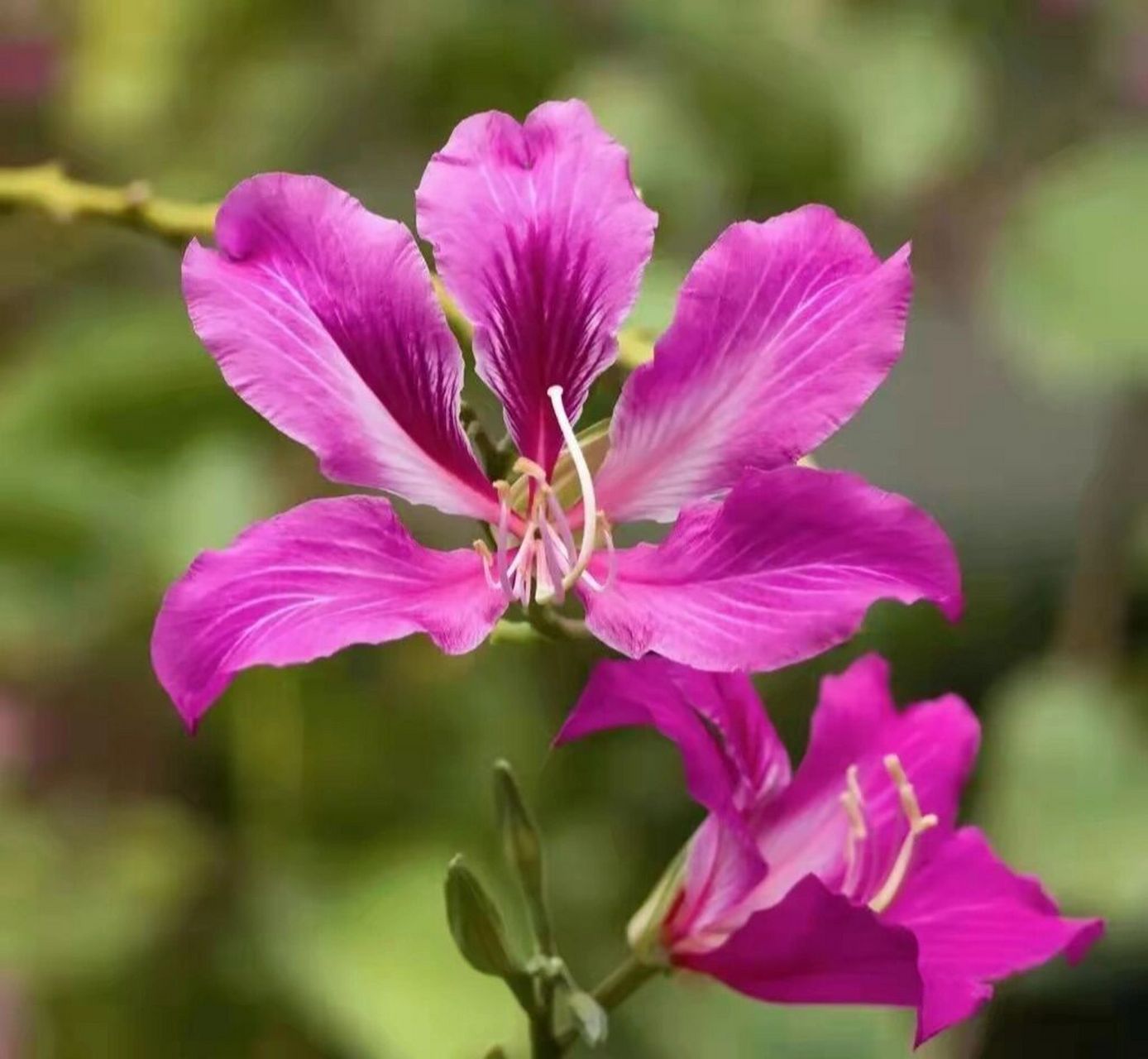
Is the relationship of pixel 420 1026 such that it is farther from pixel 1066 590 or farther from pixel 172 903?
pixel 1066 590

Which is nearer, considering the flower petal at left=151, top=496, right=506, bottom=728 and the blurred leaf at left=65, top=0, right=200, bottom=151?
the flower petal at left=151, top=496, right=506, bottom=728

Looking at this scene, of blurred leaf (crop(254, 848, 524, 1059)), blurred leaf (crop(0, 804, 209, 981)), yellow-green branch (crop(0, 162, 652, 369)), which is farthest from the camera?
blurred leaf (crop(0, 804, 209, 981))

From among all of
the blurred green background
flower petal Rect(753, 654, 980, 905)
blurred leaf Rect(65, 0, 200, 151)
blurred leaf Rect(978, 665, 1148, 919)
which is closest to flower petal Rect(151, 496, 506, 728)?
flower petal Rect(753, 654, 980, 905)

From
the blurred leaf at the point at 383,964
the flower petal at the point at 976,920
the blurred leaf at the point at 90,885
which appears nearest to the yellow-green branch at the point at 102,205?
the flower petal at the point at 976,920

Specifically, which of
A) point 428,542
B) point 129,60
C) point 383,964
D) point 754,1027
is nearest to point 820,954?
point 754,1027

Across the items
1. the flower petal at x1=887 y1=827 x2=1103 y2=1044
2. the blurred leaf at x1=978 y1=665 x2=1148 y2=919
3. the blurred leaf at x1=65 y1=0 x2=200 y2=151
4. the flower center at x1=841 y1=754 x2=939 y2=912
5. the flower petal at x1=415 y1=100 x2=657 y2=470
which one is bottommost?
the blurred leaf at x1=978 y1=665 x2=1148 y2=919

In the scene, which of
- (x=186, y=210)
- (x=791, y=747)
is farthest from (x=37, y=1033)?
(x=186, y=210)

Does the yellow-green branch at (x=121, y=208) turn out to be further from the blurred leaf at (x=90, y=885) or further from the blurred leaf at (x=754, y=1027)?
the blurred leaf at (x=90, y=885)

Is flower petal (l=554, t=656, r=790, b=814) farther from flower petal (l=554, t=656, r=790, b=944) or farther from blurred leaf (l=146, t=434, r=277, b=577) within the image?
blurred leaf (l=146, t=434, r=277, b=577)
